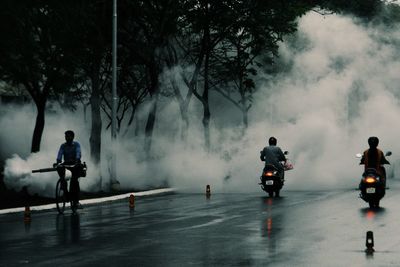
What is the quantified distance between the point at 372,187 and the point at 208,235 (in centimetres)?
810

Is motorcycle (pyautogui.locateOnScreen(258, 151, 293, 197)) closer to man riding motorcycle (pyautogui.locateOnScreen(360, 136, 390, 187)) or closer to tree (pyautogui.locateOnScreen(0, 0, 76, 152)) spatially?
man riding motorcycle (pyautogui.locateOnScreen(360, 136, 390, 187))

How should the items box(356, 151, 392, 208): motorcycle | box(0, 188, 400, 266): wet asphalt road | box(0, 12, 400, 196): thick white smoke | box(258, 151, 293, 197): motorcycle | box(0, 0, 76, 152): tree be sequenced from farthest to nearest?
1. box(0, 12, 400, 196): thick white smoke
2. box(258, 151, 293, 197): motorcycle
3. box(0, 0, 76, 152): tree
4. box(356, 151, 392, 208): motorcycle
5. box(0, 188, 400, 266): wet asphalt road

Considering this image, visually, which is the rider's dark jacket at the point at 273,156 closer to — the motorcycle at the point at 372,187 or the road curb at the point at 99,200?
the road curb at the point at 99,200

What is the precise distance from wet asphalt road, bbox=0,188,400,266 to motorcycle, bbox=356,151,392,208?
0.35 metres

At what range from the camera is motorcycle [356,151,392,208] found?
24.3 meters

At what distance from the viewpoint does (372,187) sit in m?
24.4

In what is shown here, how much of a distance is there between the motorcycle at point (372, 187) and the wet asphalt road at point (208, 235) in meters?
0.35

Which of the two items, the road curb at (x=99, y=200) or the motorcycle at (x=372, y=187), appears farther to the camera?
the road curb at (x=99, y=200)

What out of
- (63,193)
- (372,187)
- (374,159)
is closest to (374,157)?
(374,159)

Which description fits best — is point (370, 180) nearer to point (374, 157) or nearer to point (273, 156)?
point (374, 157)

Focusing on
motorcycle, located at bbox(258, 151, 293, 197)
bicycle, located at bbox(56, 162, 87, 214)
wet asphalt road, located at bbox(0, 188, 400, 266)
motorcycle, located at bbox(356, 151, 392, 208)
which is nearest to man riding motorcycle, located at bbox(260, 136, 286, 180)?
motorcycle, located at bbox(258, 151, 293, 197)

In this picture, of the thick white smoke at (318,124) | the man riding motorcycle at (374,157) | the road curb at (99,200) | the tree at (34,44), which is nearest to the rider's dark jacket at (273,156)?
the road curb at (99,200)

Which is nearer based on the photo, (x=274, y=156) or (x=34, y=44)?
(x=274, y=156)

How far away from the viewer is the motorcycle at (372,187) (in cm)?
2434
